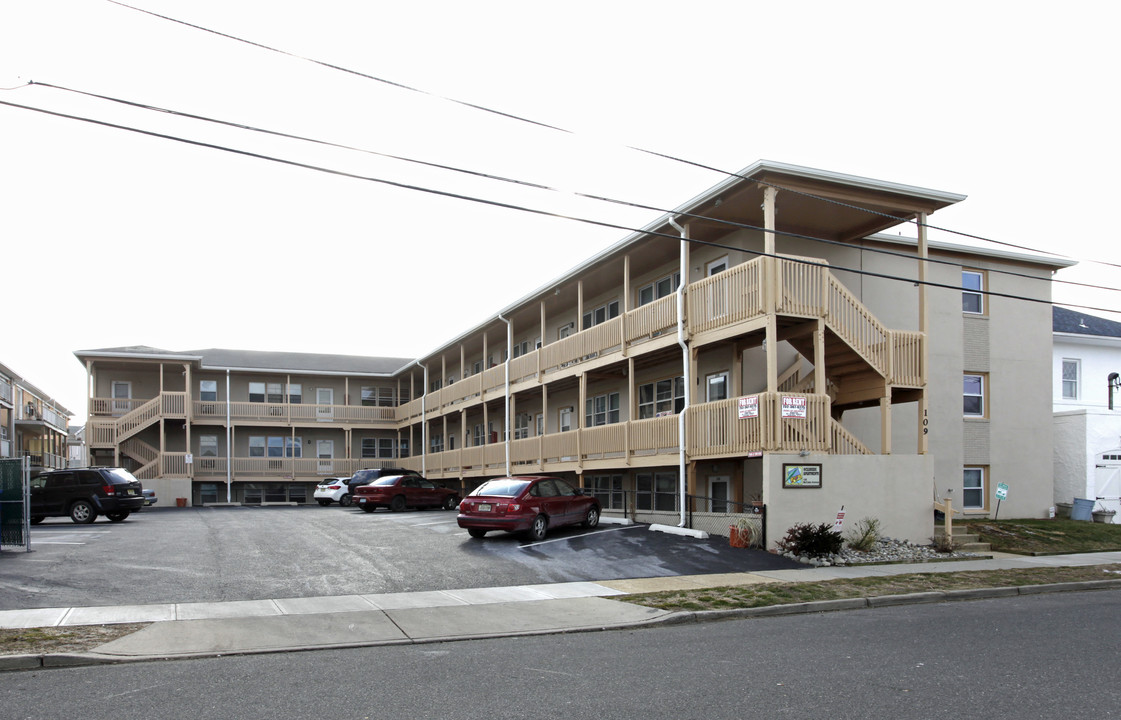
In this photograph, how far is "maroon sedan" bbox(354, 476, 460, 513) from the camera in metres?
31.2

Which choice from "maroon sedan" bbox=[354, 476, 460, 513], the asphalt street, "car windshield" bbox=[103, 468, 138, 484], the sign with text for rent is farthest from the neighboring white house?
"car windshield" bbox=[103, 468, 138, 484]

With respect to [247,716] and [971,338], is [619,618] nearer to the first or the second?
[247,716]

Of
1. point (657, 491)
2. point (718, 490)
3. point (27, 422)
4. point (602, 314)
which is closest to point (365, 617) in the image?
point (718, 490)

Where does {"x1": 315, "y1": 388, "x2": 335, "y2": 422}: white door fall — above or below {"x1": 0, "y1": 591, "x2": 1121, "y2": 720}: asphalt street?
above

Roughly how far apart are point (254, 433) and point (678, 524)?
3285 cm

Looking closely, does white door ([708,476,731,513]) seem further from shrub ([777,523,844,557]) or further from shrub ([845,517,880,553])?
shrub ([777,523,844,557])

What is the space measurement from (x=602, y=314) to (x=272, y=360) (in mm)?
27422

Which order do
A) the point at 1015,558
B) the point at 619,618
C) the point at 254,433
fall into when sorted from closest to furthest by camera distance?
the point at 619,618 → the point at 1015,558 → the point at 254,433

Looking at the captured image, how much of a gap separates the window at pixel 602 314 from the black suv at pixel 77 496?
14835 millimetres

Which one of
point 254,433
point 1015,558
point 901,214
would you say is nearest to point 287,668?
point 1015,558

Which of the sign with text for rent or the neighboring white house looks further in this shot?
the neighboring white house

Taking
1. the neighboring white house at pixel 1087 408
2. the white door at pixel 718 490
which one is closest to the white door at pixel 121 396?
the white door at pixel 718 490

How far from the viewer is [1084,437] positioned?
85.7ft

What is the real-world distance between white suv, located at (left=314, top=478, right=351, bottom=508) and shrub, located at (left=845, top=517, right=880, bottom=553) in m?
26.1
